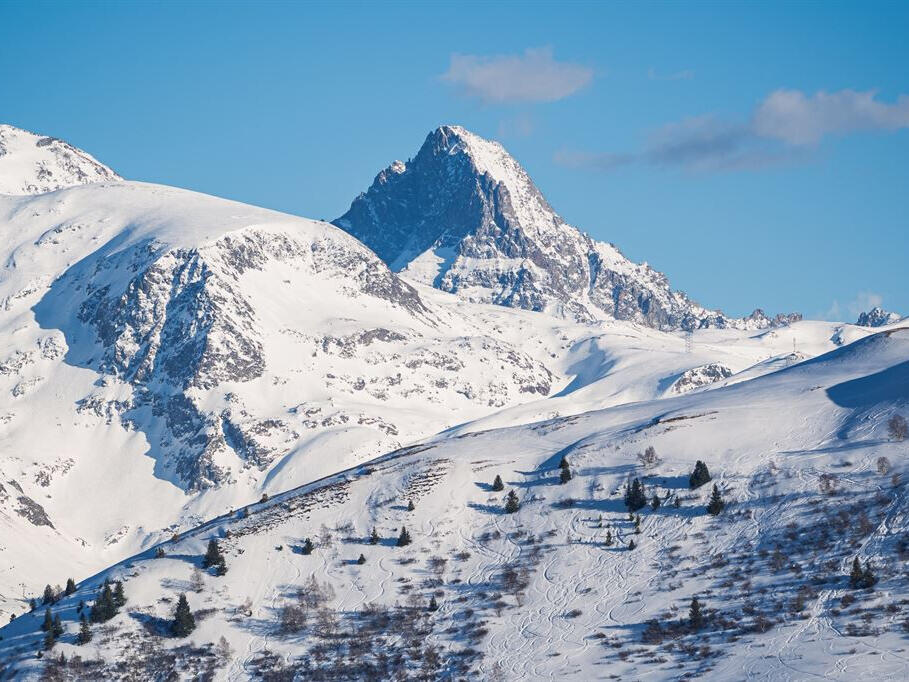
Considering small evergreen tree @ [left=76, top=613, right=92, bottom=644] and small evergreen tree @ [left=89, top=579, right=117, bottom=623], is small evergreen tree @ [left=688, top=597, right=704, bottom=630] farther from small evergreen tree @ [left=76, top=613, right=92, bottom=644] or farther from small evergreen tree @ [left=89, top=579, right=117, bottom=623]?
small evergreen tree @ [left=89, top=579, right=117, bottom=623]

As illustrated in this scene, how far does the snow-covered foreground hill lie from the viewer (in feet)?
449

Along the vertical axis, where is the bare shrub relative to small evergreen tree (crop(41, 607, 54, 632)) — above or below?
below

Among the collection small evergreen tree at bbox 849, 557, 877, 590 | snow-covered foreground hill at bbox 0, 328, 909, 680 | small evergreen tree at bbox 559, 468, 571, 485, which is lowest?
small evergreen tree at bbox 849, 557, 877, 590

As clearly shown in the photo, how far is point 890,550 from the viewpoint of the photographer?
143250mm

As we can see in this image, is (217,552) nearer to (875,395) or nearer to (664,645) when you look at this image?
(664,645)

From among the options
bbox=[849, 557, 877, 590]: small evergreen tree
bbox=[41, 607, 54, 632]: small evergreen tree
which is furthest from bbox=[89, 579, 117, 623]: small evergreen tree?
bbox=[849, 557, 877, 590]: small evergreen tree

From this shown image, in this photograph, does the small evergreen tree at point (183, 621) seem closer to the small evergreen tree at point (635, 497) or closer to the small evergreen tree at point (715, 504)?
the small evergreen tree at point (635, 497)

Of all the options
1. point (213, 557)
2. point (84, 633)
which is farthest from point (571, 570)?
point (84, 633)

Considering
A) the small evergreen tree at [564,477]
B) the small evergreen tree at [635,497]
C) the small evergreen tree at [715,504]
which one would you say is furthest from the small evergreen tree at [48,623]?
the small evergreen tree at [715,504]

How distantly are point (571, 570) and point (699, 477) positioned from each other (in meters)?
A: 20.3

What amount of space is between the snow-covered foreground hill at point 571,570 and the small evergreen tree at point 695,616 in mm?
507

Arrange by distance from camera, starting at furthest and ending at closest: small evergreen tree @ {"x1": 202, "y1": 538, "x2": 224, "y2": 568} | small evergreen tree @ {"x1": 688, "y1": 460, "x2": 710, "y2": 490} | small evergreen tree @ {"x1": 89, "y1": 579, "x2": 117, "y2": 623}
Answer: small evergreen tree @ {"x1": 202, "y1": 538, "x2": 224, "y2": 568} → small evergreen tree @ {"x1": 688, "y1": 460, "x2": 710, "y2": 490} → small evergreen tree @ {"x1": 89, "y1": 579, "x2": 117, "y2": 623}

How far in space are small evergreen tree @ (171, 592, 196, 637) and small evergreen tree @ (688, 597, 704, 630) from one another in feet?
174

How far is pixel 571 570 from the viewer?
522 feet
